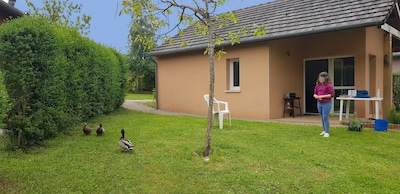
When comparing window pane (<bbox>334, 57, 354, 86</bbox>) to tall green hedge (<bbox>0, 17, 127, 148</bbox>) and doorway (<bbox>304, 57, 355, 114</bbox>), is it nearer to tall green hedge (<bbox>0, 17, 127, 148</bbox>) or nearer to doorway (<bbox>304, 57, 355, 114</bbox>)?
doorway (<bbox>304, 57, 355, 114</bbox>)

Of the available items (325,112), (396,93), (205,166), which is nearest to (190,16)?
(205,166)

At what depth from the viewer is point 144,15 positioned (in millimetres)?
5809

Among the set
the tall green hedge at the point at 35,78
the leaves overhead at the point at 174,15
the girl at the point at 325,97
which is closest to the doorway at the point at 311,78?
the girl at the point at 325,97

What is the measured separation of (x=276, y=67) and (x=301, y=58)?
76.7 inches

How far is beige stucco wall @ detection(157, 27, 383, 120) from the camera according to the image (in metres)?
12.0

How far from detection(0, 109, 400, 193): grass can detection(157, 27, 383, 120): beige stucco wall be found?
4.86 meters

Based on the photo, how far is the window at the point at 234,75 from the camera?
13.6 metres

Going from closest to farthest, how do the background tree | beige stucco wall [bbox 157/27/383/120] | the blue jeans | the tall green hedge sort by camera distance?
the tall green hedge
the blue jeans
beige stucco wall [bbox 157/27/383/120]
the background tree

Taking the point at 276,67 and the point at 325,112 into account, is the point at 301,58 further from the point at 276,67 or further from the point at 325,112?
the point at 325,112

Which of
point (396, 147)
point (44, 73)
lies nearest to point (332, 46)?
point (396, 147)

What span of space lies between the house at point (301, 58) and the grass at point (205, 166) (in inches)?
190

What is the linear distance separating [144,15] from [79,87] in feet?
11.8

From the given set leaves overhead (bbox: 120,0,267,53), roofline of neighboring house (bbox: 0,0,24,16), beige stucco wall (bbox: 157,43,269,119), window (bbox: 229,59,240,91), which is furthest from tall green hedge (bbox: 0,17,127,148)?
window (bbox: 229,59,240,91)

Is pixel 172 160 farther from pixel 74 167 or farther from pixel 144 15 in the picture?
pixel 144 15
